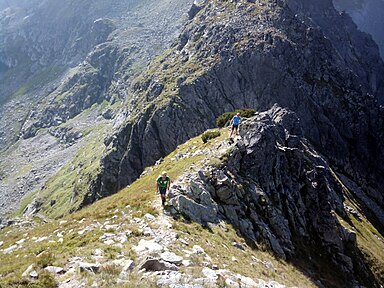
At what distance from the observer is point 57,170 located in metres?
194

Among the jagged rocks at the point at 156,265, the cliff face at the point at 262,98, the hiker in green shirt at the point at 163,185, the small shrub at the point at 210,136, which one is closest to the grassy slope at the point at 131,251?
the jagged rocks at the point at 156,265

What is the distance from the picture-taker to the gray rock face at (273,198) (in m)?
29.6

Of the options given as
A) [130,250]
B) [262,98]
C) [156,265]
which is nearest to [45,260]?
[130,250]

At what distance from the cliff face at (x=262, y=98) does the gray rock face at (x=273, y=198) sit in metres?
54.5

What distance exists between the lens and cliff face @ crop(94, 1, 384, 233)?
102 m

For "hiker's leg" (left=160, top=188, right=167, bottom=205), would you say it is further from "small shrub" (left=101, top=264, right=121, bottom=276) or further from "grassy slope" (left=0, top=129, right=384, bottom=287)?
"small shrub" (left=101, top=264, right=121, bottom=276)

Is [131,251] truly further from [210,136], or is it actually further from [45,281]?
[210,136]

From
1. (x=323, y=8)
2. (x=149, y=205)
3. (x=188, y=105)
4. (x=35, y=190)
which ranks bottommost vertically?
(x=35, y=190)

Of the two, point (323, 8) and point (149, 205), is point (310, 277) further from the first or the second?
point (323, 8)

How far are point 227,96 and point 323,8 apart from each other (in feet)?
391

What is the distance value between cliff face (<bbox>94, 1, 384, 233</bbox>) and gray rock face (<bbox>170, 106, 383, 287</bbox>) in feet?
179

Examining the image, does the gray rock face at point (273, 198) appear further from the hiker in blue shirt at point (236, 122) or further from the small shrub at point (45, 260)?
the small shrub at point (45, 260)

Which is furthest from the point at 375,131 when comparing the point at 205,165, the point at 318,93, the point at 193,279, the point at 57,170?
the point at 57,170

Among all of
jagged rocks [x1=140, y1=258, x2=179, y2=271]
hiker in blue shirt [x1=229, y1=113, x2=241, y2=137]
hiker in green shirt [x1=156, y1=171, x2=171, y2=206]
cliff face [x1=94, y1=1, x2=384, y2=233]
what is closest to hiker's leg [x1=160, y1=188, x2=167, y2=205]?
hiker in green shirt [x1=156, y1=171, x2=171, y2=206]
